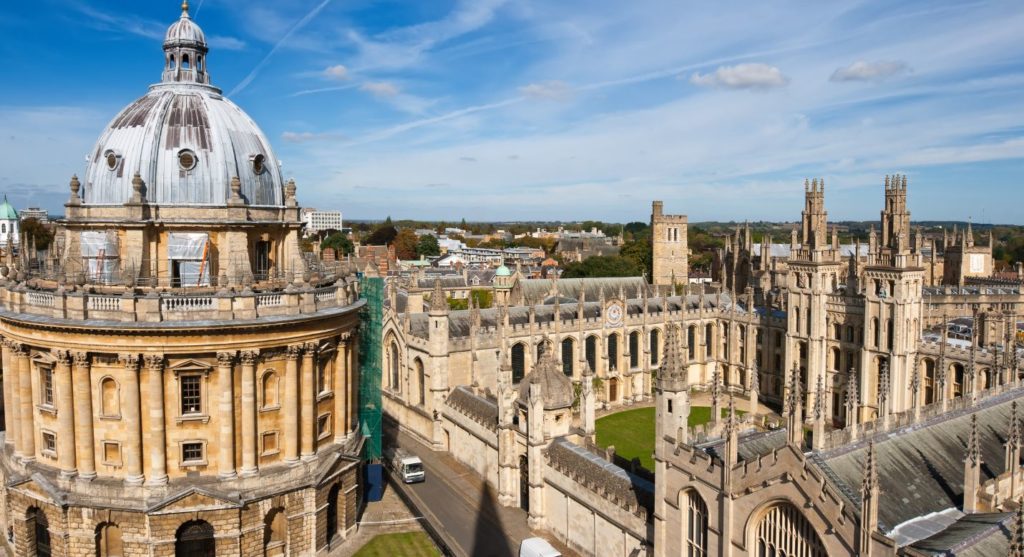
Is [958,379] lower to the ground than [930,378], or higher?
higher

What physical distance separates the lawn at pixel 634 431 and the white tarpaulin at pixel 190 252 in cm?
2396

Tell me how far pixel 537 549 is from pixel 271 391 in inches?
466

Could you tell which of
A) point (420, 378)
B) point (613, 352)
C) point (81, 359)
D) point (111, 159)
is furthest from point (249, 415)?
point (613, 352)

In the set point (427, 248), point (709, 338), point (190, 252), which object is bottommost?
point (709, 338)

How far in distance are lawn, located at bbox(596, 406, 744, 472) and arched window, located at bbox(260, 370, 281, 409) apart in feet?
64.7

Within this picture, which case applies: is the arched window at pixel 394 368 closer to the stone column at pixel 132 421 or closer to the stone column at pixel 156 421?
the stone column at pixel 156 421

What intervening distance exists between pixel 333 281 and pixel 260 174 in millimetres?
5595

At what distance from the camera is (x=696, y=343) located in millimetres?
57062

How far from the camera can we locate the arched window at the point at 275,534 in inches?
1087

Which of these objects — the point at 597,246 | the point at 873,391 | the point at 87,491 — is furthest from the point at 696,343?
the point at 597,246

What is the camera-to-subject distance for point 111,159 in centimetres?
2872

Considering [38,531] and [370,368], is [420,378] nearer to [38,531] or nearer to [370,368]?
[370,368]

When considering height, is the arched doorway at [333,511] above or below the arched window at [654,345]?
below

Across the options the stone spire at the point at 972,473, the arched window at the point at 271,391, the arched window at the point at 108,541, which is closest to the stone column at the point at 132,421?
the arched window at the point at 108,541
